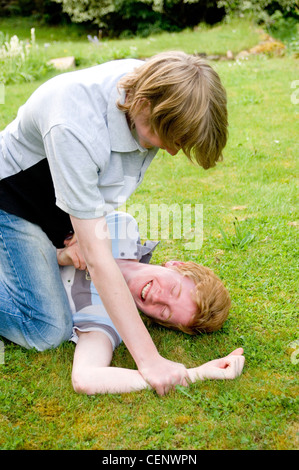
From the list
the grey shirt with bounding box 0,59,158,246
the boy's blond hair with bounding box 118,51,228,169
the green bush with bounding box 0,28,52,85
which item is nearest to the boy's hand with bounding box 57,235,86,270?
the grey shirt with bounding box 0,59,158,246

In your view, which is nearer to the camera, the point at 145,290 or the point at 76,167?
the point at 76,167

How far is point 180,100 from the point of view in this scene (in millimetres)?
1894

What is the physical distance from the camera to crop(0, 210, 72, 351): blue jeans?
2.46m

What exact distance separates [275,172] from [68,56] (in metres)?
6.06

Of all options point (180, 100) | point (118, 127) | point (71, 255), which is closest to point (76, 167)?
point (118, 127)

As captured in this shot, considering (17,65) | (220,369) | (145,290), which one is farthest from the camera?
(17,65)

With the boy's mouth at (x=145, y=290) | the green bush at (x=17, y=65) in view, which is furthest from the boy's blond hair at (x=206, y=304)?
the green bush at (x=17, y=65)

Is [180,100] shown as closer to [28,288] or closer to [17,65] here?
[28,288]

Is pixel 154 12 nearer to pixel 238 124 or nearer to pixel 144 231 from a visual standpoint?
pixel 238 124

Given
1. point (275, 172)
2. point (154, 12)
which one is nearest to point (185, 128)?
point (275, 172)

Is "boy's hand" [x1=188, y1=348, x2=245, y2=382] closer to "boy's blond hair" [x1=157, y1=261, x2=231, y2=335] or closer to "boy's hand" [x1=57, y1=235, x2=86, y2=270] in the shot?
"boy's blond hair" [x1=157, y1=261, x2=231, y2=335]

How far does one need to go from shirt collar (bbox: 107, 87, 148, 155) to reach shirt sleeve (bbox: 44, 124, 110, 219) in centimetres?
5

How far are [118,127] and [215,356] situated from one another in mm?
1142
